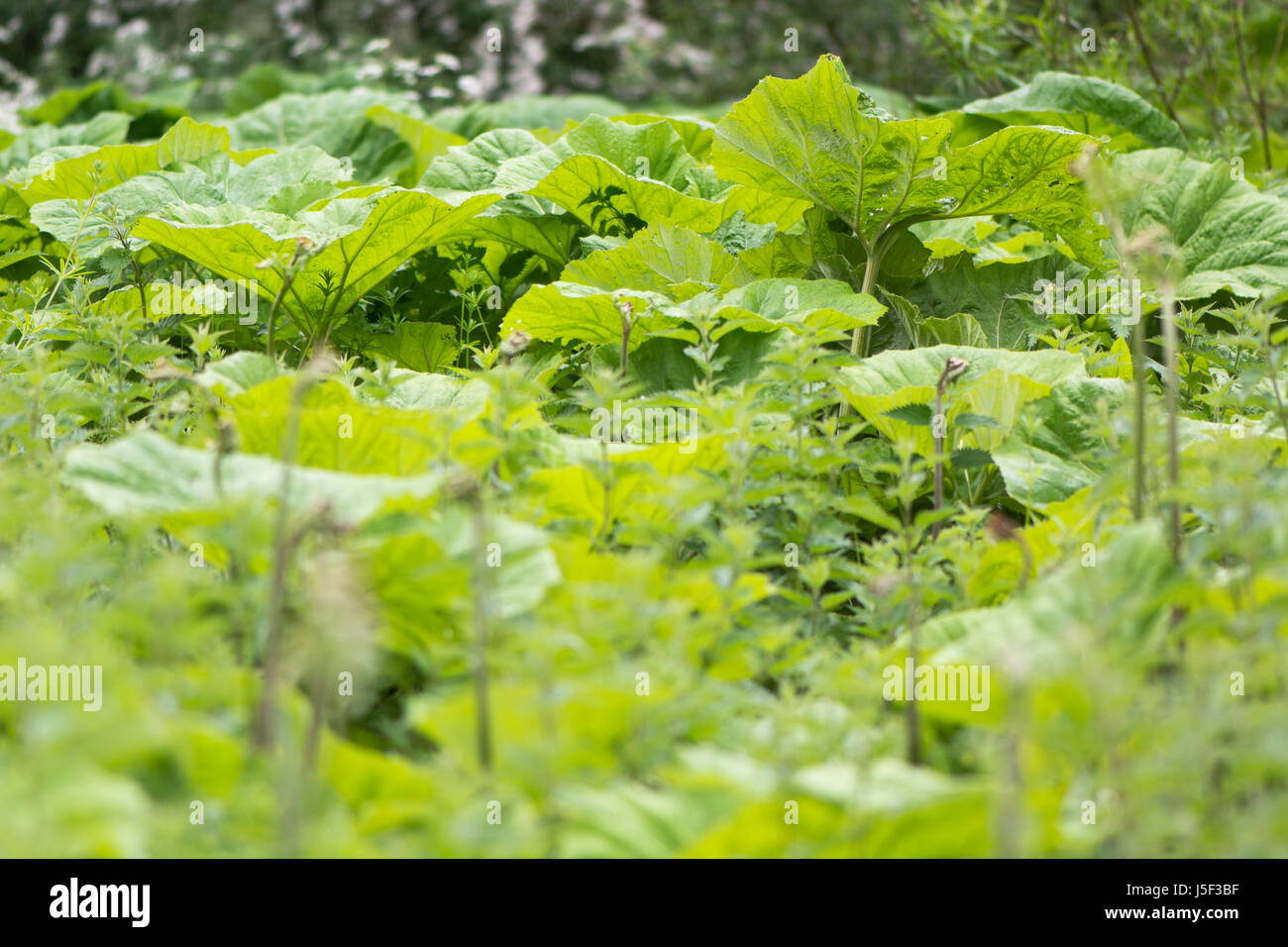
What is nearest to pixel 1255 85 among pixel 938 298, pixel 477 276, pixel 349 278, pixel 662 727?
pixel 938 298

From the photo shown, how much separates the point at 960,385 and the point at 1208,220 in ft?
4.00

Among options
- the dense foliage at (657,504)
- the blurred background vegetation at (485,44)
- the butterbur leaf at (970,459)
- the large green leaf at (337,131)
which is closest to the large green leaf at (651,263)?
the dense foliage at (657,504)

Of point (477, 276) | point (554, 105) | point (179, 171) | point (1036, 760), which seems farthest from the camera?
point (554, 105)

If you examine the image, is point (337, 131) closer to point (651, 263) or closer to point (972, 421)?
point (651, 263)

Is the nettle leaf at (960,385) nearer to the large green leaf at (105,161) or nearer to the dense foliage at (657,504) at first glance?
the dense foliage at (657,504)

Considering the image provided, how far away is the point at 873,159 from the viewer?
241 cm

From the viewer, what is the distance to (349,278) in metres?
2.62

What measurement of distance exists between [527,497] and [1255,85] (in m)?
3.76

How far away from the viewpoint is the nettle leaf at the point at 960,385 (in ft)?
6.75

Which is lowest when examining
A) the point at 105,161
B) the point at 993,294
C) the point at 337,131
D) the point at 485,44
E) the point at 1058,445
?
the point at 1058,445

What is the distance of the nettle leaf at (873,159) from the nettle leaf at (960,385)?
40cm

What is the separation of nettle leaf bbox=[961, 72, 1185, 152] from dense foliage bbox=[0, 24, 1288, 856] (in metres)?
0.02

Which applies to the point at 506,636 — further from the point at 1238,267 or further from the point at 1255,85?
the point at 1255,85

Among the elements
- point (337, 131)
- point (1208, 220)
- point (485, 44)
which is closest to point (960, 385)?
point (1208, 220)
